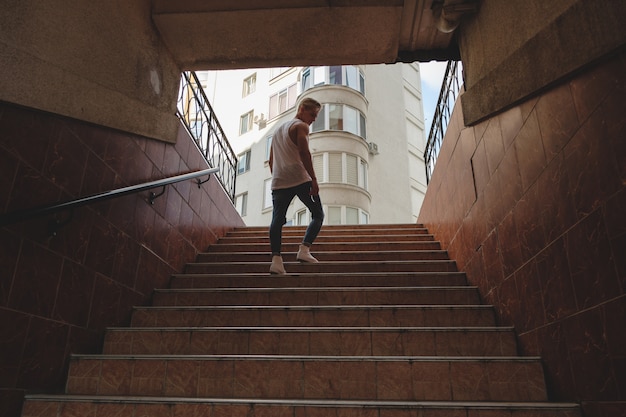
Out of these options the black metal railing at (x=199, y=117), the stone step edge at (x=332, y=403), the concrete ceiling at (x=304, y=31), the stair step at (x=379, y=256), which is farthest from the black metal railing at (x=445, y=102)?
the stone step edge at (x=332, y=403)

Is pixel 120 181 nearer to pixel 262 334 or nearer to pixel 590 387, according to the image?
pixel 262 334

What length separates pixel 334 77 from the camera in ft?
62.2

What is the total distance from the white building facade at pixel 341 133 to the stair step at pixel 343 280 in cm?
1294

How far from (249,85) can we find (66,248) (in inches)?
916

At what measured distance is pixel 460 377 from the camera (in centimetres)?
261

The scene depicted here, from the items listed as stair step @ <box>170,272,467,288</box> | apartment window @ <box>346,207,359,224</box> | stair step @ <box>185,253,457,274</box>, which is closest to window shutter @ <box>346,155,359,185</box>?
apartment window @ <box>346,207,359,224</box>

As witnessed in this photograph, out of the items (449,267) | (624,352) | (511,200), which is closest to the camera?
(624,352)

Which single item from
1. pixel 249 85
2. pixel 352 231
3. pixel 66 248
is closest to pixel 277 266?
pixel 66 248

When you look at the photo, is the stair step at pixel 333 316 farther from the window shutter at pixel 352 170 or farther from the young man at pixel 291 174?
Answer: the window shutter at pixel 352 170

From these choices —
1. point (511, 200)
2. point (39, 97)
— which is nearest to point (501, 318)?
point (511, 200)

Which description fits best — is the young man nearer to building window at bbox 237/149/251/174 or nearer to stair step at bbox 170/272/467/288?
stair step at bbox 170/272/467/288

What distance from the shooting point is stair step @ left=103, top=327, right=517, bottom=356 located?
3014 millimetres

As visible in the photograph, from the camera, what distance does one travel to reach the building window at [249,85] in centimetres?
2475

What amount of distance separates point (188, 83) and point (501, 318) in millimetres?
4420
